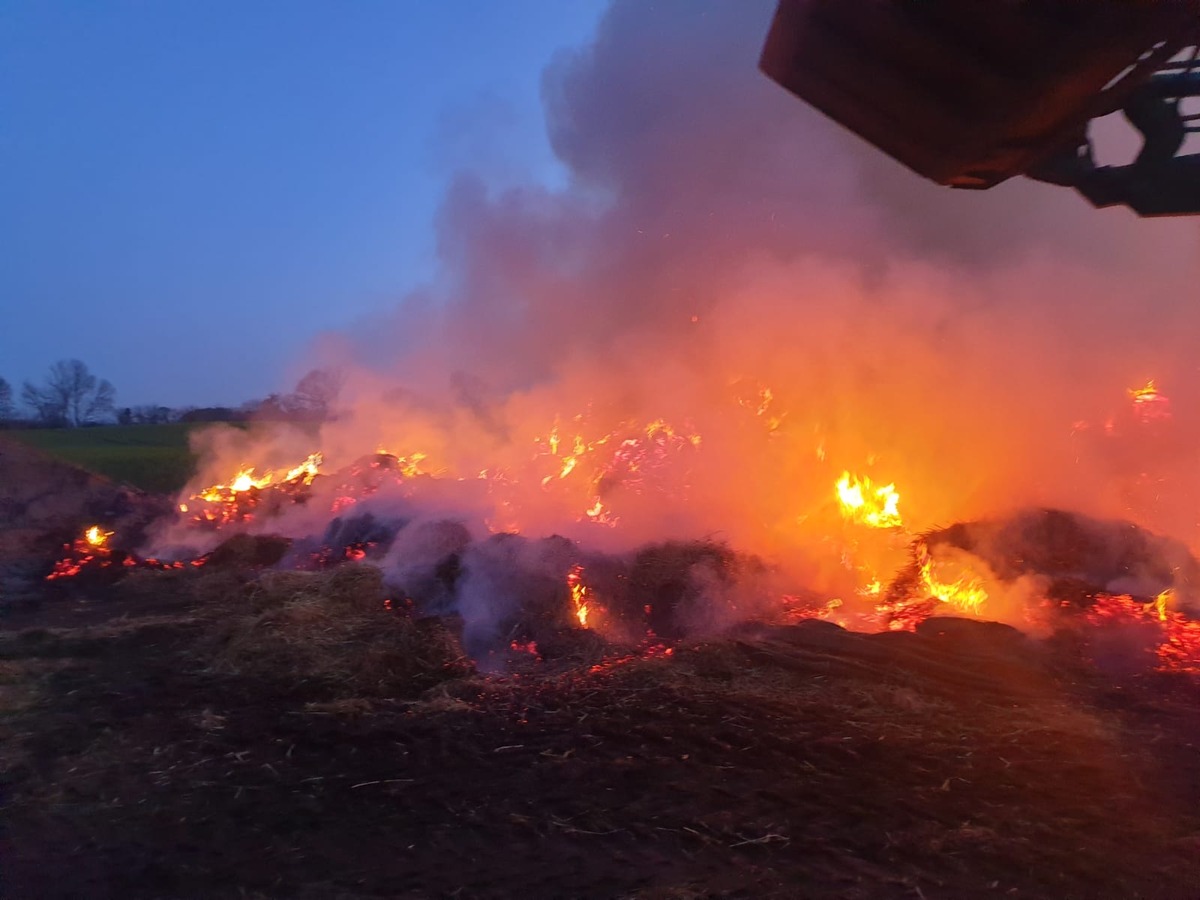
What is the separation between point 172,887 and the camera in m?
3.80

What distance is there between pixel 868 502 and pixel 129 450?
29234 millimetres

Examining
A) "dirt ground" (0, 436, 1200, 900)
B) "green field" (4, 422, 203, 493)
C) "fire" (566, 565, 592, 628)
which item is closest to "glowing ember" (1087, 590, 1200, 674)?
"dirt ground" (0, 436, 1200, 900)

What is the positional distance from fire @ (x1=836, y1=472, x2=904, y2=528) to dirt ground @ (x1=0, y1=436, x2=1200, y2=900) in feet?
9.24

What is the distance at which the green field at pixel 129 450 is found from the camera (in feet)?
76.8

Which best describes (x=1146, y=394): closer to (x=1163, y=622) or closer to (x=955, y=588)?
(x=1163, y=622)

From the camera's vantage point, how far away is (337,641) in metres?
7.69

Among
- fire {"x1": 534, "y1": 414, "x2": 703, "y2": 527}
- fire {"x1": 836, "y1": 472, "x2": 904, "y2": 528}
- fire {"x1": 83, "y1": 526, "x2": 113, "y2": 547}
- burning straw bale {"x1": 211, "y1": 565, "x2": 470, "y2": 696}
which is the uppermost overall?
fire {"x1": 534, "y1": 414, "x2": 703, "y2": 527}

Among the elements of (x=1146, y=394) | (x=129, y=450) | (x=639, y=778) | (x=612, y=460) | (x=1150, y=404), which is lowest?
(x=639, y=778)

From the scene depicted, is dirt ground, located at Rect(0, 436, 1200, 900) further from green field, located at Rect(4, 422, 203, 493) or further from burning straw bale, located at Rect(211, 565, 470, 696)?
green field, located at Rect(4, 422, 203, 493)

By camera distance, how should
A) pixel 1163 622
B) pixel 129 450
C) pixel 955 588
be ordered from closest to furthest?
pixel 1163 622 → pixel 955 588 → pixel 129 450

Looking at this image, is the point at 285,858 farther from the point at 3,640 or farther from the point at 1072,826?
the point at 3,640

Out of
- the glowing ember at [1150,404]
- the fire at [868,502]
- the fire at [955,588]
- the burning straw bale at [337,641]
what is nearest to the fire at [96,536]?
the burning straw bale at [337,641]

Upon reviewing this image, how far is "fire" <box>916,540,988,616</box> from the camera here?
8.39 meters

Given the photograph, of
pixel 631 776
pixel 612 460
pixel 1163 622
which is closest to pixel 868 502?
pixel 1163 622
